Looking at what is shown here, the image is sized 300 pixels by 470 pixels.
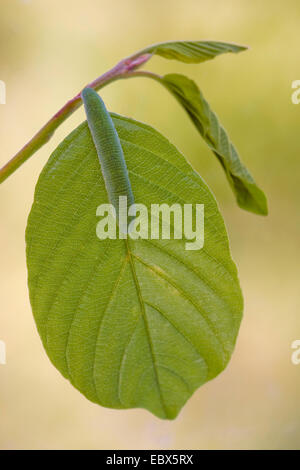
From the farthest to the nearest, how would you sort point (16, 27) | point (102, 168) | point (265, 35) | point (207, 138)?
point (265, 35) < point (16, 27) < point (207, 138) < point (102, 168)

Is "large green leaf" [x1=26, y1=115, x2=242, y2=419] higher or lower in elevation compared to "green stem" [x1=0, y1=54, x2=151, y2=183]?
lower

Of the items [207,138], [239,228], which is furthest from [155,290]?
[239,228]

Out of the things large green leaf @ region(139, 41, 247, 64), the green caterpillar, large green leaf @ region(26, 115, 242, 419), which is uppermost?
large green leaf @ region(139, 41, 247, 64)

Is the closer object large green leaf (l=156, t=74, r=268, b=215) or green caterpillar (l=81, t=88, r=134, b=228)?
green caterpillar (l=81, t=88, r=134, b=228)

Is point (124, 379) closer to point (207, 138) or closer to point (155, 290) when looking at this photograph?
point (155, 290)

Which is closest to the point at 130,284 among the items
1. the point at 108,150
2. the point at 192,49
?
the point at 108,150

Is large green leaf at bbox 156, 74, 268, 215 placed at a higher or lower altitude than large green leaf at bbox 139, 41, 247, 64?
lower
